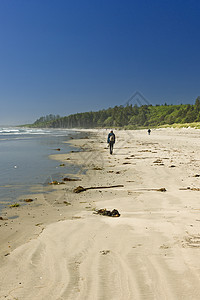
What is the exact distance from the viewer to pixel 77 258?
3.90 meters

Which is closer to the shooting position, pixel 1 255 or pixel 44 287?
pixel 44 287

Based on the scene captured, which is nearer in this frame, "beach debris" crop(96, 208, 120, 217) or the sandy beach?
the sandy beach

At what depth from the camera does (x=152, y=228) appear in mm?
4867

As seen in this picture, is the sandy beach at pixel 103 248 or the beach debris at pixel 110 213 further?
the beach debris at pixel 110 213

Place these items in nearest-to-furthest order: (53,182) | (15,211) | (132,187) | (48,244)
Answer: (48,244)
(15,211)
(132,187)
(53,182)

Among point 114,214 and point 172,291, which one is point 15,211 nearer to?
point 114,214

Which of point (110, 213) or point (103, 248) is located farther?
point (110, 213)

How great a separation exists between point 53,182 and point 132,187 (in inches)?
139

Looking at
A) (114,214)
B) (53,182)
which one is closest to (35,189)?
(53,182)

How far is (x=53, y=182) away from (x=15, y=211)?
350 centimetres

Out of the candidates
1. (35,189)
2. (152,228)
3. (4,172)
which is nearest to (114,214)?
(152,228)

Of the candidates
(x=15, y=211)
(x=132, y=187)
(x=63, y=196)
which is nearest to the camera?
(x=15, y=211)

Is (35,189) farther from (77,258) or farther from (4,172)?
(77,258)

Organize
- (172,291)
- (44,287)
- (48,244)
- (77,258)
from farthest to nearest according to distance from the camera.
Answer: (48,244) → (77,258) → (44,287) → (172,291)
